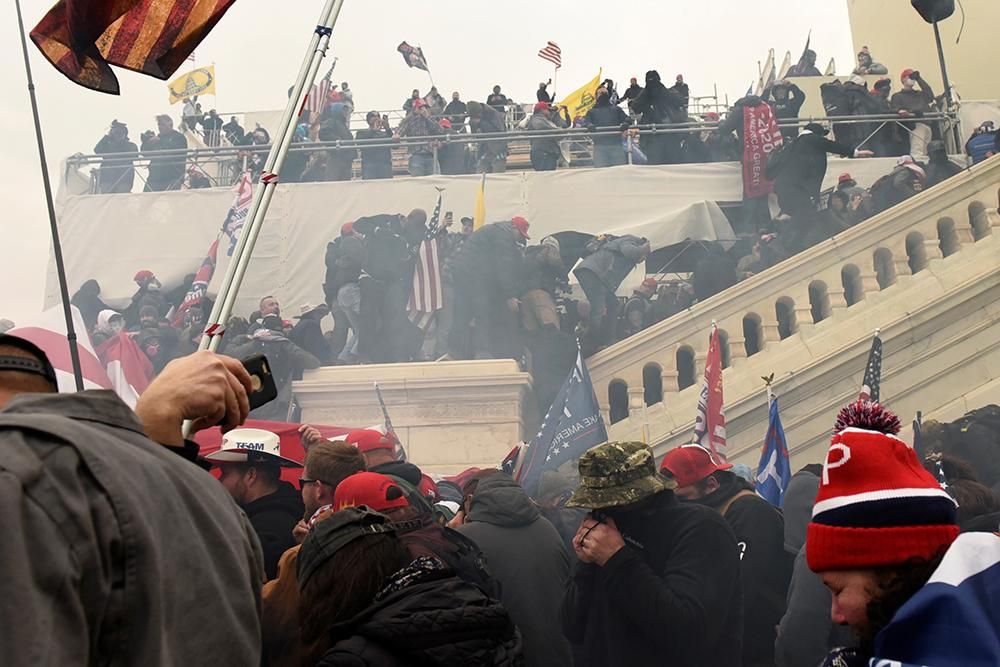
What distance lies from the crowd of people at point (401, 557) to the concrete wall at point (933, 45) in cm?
2139

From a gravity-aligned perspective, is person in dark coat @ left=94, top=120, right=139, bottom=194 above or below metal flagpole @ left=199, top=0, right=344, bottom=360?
above

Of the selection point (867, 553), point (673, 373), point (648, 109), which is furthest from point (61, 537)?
point (648, 109)

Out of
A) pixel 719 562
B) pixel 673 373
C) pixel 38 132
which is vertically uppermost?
pixel 38 132

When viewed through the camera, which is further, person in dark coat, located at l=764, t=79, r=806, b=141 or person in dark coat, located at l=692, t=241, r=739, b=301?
person in dark coat, located at l=764, t=79, r=806, b=141

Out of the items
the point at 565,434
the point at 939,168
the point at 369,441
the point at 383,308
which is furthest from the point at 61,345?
the point at 939,168

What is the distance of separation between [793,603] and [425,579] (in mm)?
1975

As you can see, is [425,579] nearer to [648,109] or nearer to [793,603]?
[793,603]

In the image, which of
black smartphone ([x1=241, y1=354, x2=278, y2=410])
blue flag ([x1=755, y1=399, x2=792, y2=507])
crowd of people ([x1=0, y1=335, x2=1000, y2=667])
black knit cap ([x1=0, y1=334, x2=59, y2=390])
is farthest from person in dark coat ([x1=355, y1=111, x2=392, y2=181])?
black knit cap ([x1=0, y1=334, x2=59, y2=390])

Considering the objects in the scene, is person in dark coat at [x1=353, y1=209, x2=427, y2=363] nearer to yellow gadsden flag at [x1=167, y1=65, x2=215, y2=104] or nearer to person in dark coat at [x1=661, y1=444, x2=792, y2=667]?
person in dark coat at [x1=661, y1=444, x2=792, y2=667]

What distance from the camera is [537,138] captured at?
1834cm

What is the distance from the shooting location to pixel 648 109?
17641 millimetres

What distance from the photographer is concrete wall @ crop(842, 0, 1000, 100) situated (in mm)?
22875

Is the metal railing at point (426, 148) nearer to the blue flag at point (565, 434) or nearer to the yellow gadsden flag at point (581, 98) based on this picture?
the yellow gadsden flag at point (581, 98)

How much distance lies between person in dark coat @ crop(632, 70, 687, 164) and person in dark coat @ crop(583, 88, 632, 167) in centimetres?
38
